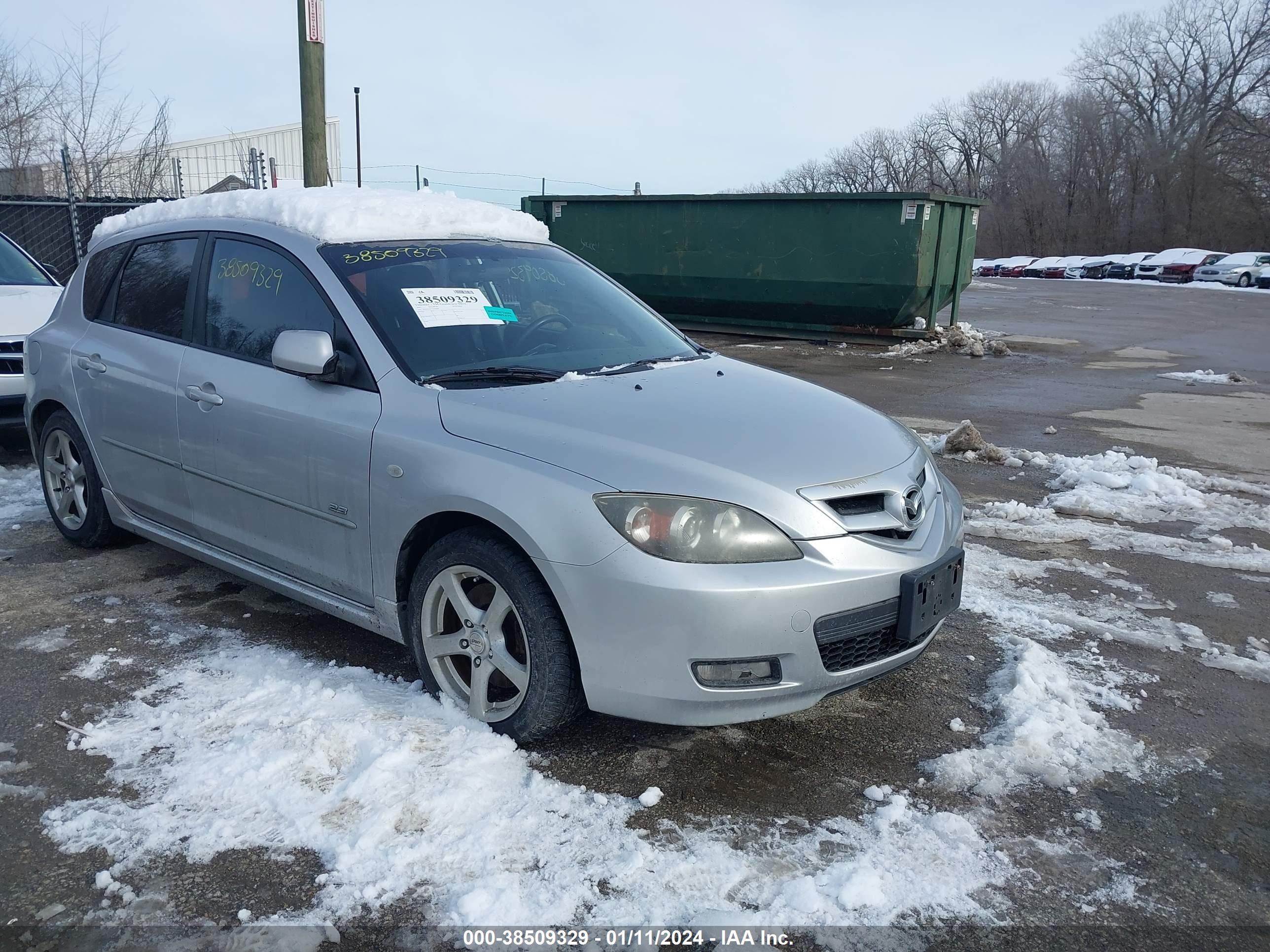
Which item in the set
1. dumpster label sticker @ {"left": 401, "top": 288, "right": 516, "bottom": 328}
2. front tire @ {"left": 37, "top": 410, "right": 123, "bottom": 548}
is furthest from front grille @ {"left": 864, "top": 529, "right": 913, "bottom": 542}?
front tire @ {"left": 37, "top": 410, "right": 123, "bottom": 548}

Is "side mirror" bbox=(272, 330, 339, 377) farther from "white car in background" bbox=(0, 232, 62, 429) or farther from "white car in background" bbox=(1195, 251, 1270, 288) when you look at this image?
"white car in background" bbox=(1195, 251, 1270, 288)

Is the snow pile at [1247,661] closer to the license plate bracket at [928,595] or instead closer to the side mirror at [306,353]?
the license plate bracket at [928,595]

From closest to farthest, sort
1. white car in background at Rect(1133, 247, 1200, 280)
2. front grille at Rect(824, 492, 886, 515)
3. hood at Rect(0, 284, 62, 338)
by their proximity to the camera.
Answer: front grille at Rect(824, 492, 886, 515), hood at Rect(0, 284, 62, 338), white car in background at Rect(1133, 247, 1200, 280)

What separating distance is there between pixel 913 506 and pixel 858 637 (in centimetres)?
50

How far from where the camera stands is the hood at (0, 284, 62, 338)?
23.4ft

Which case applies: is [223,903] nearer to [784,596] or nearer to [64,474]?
[784,596]

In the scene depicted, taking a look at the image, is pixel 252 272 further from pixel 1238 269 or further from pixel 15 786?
pixel 1238 269

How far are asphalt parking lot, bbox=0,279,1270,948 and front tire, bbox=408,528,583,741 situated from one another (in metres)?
0.21

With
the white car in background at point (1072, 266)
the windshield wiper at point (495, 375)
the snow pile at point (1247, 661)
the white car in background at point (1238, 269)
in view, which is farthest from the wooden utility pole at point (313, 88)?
the white car in background at point (1072, 266)

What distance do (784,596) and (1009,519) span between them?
3412 millimetres

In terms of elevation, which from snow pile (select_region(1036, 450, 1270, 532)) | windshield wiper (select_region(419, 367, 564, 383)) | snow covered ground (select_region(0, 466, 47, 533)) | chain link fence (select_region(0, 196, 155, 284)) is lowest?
snow covered ground (select_region(0, 466, 47, 533))

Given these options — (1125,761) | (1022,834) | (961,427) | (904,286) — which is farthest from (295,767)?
(904,286)

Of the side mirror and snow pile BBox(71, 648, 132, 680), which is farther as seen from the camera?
snow pile BBox(71, 648, 132, 680)

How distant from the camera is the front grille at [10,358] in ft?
22.9
